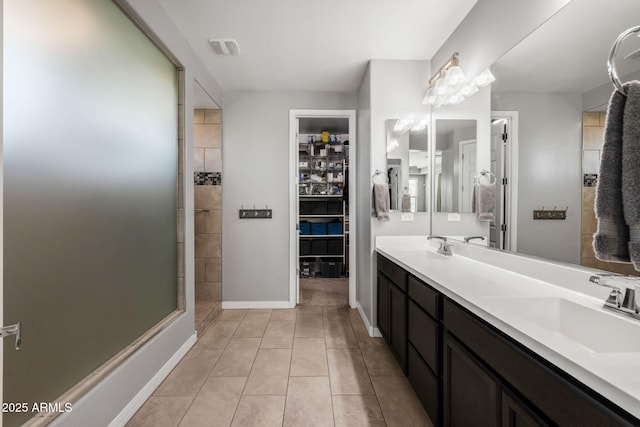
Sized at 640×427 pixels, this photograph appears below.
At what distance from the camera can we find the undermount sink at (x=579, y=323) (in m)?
0.94

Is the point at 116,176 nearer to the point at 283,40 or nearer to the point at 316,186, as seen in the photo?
the point at 283,40

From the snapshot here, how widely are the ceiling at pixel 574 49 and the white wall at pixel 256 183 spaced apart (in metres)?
2.12

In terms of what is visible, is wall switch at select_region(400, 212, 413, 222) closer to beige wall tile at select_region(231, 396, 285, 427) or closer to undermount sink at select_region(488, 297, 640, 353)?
undermount sink at select_region(488, 297, 640, 353)

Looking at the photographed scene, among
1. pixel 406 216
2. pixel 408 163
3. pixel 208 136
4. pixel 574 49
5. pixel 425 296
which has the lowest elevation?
pixel 425 296

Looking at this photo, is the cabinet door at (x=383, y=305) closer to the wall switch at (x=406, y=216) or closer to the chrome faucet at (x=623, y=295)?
the wall switch at (x=406, y=216)

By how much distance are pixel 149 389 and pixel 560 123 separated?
2.72 m

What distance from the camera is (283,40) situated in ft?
7.99

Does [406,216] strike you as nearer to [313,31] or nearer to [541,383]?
[313,31]

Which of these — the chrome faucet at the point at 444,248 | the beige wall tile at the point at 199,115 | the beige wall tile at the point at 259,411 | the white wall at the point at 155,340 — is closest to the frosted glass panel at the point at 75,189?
the white wall at the point at 155,340

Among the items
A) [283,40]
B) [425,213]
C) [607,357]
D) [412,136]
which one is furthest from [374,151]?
[607,357]

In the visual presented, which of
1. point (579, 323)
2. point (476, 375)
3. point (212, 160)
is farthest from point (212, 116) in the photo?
point (579, 323)

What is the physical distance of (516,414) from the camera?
0.90 metres

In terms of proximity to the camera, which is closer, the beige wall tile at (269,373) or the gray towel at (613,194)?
the gray towel at (613,194)

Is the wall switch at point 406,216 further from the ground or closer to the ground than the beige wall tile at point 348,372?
further from the ground
